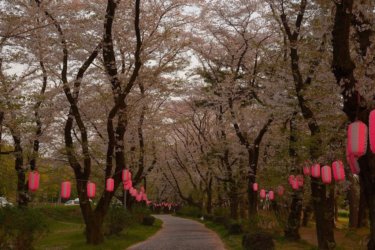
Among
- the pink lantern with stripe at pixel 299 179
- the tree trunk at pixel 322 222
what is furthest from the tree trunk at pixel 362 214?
the tree trunk at pixel 322 222

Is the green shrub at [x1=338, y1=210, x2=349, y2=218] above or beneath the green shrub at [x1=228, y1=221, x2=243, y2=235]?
beneath

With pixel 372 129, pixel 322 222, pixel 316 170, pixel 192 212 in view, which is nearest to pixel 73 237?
pixel 322 222

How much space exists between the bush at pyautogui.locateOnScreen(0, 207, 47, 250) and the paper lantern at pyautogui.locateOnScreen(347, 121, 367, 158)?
985 cm

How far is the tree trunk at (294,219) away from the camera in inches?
801

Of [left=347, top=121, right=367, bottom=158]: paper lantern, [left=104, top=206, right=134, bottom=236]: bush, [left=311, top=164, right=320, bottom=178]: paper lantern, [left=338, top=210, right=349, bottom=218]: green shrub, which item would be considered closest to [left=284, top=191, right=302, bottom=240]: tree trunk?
[left=311, top=164, right=320, bottom=178]: paper lantern

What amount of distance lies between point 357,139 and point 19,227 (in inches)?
400

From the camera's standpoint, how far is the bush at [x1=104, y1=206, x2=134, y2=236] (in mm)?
21906

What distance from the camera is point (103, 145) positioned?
80.4 ft

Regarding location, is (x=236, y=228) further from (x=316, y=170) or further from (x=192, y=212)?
(x=192, y=212)

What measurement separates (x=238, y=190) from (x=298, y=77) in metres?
16.6

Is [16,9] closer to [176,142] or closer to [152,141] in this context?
[152,141]

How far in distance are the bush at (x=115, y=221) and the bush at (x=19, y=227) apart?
26.5 ft

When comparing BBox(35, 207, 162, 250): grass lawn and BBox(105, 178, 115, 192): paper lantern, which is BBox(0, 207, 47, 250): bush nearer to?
BBox(35, 207, 162, 250): grass lawn

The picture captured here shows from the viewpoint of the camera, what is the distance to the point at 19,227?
13.1m
